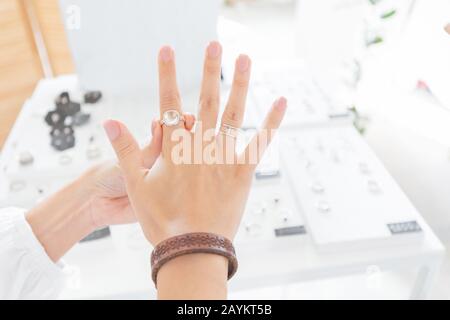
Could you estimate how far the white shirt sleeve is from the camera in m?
0.76

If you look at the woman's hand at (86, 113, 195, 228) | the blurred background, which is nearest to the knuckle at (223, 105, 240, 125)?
the woman's hand at (86, 113, 195, 228)

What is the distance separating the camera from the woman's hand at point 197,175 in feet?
1.56

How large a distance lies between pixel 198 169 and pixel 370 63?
3.94ft

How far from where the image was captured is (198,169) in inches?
20.6

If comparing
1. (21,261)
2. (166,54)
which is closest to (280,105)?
(166,54)

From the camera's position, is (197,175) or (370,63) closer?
(197,175)

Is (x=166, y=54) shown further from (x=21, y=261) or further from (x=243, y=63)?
(x=21, y=261)

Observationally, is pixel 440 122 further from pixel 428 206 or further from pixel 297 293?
pixel 297 293

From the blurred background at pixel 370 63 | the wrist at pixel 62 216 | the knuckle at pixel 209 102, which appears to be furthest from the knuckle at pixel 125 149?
Answer: the blurred background at pixel 370 63

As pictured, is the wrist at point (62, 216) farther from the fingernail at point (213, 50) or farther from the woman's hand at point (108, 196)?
the fingernail at point (213, 50)

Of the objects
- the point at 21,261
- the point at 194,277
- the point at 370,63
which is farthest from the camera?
the point at 370,63

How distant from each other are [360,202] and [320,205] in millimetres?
101

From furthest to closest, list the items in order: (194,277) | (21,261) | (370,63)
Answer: (370,63), (21,261), (194,277)

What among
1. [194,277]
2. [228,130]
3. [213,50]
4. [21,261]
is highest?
[213,50]
